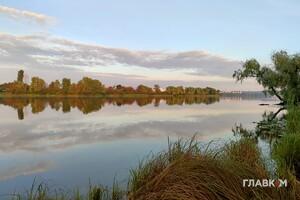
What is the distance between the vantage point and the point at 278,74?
33.5 meters

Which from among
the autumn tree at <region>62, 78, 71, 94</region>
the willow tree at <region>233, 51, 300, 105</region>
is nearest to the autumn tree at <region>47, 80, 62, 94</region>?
the autumn tree at <region>62, 78, 71, 94</region>

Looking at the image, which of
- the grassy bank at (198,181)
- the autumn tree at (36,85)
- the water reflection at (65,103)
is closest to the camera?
the grassy bank at (198,181)

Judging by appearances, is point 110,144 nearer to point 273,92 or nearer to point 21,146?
point 21,146

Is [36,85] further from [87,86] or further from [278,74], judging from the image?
[278,74]

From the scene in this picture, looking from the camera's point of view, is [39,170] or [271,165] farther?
[39,170]

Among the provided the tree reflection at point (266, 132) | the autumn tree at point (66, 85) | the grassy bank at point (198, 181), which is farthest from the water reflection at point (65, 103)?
the autumn tree at point (66, 85)

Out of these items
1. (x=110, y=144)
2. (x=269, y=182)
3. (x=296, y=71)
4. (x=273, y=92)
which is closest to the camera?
(x=269, y=182)

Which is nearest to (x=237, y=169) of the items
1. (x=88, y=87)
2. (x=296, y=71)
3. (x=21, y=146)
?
(x=21, y=146)

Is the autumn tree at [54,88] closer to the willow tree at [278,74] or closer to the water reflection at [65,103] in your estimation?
the water reflection at [65,103]

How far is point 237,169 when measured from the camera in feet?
15.3

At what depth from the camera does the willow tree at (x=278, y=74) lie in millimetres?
31828

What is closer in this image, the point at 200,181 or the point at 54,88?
the point at 200,181

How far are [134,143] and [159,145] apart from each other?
1.24 metres

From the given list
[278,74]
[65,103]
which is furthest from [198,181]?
[65,103]
